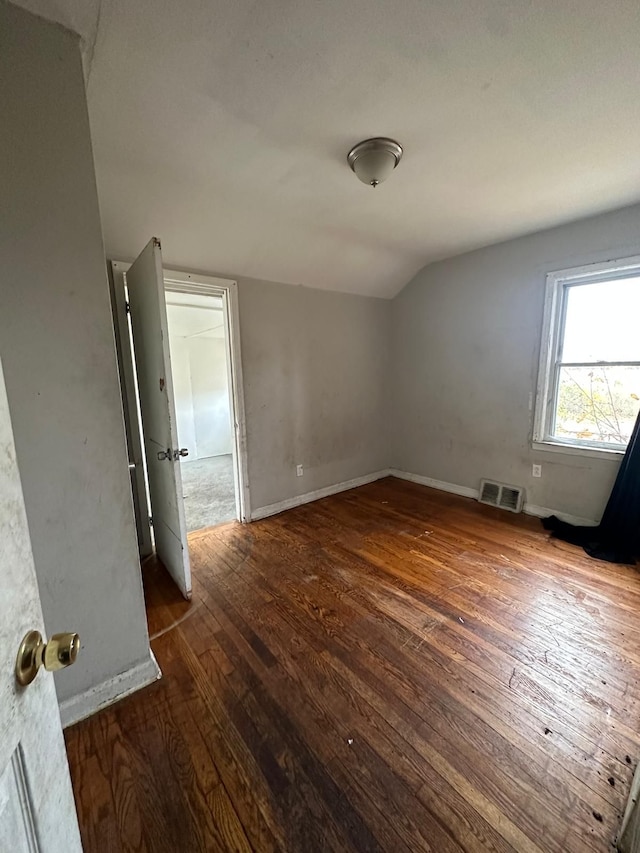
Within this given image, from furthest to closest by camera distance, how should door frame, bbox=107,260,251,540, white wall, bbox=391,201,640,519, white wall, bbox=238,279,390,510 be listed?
white wall, bbox=238,279,390,510 → white wall, bbox=391,201,640,519 → door frame, bbox=107,260,251,540

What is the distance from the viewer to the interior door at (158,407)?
5.90 feet

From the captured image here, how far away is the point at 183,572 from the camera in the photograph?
2.04 m

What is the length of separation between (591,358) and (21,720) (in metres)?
3.51

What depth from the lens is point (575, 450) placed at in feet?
9.20

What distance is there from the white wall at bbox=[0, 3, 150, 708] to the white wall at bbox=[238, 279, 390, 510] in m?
1.68

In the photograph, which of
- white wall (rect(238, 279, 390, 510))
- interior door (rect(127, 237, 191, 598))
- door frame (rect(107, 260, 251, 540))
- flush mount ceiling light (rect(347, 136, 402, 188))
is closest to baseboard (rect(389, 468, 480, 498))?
white wall (rect(238, 279, 390, 510))

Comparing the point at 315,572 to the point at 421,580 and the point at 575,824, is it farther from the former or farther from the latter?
the point at 575,824

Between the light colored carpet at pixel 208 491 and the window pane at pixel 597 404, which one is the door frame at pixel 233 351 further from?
the window pane at pixel 597 404

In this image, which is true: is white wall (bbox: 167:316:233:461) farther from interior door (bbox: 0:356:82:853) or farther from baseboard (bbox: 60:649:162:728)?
interior door (bbox: 0:356:82:853)

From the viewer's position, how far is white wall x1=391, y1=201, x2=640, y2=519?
107 inches

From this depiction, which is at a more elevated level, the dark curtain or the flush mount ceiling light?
the flush mount ceiling light

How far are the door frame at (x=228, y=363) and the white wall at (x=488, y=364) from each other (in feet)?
6.58

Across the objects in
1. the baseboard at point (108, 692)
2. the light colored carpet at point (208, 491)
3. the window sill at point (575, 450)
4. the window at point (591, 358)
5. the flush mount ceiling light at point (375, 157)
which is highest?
the flush mount ceiling light at point (375, 157)

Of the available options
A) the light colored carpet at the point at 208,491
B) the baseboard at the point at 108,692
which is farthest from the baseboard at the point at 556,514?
the baseboard at the point at 108,692
